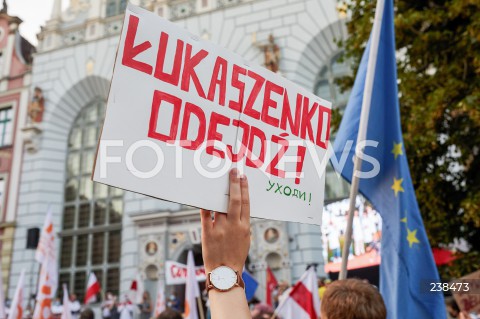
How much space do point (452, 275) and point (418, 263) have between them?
283cm

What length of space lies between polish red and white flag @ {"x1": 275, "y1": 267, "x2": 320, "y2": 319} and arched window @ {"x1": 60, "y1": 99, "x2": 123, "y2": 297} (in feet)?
42.1

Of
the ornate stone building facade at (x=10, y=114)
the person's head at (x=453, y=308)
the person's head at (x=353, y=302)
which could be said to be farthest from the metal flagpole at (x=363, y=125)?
the ornate stone building facade at (x=10, y=114)

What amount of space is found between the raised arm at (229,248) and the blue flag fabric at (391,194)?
2.07 m

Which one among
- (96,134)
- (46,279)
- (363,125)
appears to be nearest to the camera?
(363,125)

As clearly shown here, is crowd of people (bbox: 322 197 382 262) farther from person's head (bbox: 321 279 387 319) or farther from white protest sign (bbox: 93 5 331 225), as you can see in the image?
person's head (bbox: 321 279 387 319)

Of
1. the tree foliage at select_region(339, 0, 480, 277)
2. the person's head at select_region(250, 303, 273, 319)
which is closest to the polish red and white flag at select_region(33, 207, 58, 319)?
the person's head at select_region(250, 303, 273, 319)

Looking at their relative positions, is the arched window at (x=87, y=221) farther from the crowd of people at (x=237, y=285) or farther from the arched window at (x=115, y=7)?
the crowd of people at (x=237, y=285)

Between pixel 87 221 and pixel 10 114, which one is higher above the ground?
pixel 10 114

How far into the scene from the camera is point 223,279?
1228mm

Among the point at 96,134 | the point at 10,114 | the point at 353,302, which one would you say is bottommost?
the point at 353,302

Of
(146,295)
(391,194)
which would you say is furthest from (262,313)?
(146,295)

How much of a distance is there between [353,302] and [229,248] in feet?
2.01

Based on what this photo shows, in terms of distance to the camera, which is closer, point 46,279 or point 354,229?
point 46,279

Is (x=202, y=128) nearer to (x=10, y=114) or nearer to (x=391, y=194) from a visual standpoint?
(x=391, y=194)
